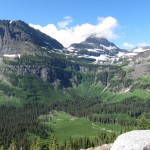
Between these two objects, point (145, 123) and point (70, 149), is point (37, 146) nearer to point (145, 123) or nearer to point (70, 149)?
point (70, 149)

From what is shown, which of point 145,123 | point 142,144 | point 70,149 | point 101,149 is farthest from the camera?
point 70,149

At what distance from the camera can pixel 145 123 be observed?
562 feet

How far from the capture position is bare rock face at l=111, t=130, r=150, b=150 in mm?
52497

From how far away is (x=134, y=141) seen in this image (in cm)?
5316

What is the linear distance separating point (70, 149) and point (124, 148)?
147 m

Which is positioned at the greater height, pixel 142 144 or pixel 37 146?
pixel 142 144

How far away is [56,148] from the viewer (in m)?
174

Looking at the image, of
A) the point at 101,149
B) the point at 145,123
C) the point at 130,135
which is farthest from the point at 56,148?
the point at 130,135

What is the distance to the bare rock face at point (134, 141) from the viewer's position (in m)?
52.5

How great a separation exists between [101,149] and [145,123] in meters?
69.8

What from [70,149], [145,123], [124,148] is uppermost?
[124,148]

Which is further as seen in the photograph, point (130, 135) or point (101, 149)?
point (101, 149)

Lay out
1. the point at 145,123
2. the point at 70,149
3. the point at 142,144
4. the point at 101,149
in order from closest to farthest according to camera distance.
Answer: the point at 142,144 → the point at 101,149 → the point at 145,123 → the point at 70,149

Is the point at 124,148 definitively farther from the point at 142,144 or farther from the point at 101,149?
the point at 101,149
